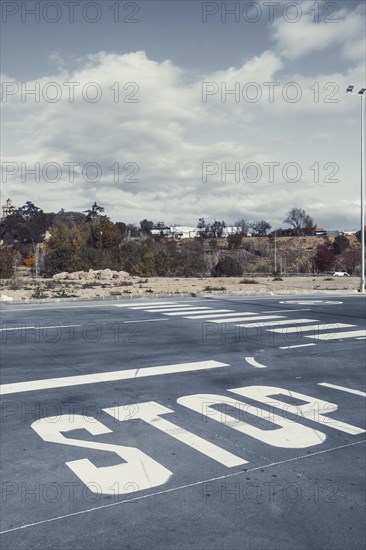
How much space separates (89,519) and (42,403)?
3.39 m

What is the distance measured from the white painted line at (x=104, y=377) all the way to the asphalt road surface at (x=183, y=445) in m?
0.03

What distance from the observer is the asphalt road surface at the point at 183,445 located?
414 centimetres

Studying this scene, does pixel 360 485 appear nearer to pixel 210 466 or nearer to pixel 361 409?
pixel 210 466

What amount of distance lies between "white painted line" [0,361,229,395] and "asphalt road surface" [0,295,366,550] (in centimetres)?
3

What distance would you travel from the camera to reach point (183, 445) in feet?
19.0

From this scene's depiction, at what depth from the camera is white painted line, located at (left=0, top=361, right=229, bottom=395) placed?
27.2ft

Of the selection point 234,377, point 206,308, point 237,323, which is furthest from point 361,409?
point 206,308

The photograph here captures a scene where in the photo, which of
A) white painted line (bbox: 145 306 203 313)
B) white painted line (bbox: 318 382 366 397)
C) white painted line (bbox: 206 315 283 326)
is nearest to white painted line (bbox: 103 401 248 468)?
white painted line (bbox: 318 382 366 397)

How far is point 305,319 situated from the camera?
1697cm

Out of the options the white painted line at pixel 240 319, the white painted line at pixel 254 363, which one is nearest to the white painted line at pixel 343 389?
the white painted line at pixel 254 363

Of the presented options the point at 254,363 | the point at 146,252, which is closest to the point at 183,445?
the point at 254,363

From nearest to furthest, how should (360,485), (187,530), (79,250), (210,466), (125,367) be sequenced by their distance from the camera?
(187,530)
(360,485)
(210,466)
(125,367)
(79,250)

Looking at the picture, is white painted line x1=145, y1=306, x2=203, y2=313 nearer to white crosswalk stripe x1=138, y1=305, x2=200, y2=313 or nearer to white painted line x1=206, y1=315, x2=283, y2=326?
white crosswalk stripe x1=138, y1=305, x2=200, y2=313

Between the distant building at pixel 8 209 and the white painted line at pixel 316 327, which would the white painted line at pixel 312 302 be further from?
the distant building at pixel 8 209
